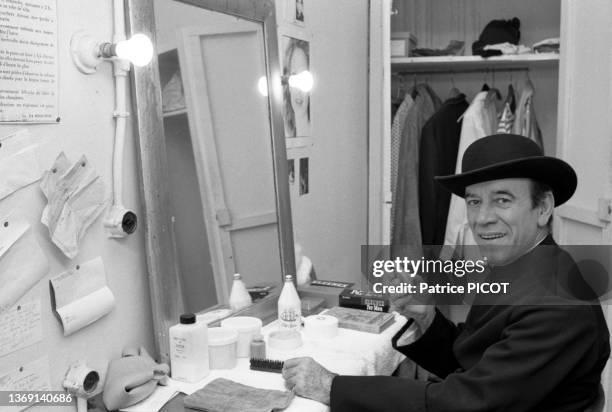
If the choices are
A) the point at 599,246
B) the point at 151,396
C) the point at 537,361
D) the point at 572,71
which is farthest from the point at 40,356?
the point at 572,71

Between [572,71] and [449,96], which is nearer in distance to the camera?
[572,71]

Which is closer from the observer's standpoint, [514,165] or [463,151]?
[514,165]

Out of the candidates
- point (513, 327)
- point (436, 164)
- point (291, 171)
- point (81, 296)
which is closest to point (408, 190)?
point (436, 164)

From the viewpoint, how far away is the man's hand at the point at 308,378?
1514 mm

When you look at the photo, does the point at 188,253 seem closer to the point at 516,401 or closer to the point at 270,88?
the point at 270,88

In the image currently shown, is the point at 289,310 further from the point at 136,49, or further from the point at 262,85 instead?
the point at 136,49

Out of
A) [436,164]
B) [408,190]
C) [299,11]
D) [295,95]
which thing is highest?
[299,11]

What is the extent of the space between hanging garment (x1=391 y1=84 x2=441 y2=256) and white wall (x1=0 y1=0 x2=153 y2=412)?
200 centimetres

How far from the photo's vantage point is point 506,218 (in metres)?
1.55

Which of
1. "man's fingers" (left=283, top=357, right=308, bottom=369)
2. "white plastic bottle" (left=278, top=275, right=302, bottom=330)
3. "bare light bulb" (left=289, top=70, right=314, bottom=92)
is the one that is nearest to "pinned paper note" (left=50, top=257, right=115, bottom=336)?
"man's fingers" (left=283, top=357, right=308, bottom=369)

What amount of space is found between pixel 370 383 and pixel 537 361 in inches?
16.3

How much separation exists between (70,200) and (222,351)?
0.58 meters

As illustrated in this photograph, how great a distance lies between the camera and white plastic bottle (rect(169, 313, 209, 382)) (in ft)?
5.15

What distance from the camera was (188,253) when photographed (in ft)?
5.83
